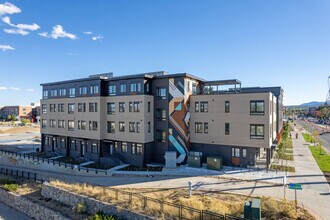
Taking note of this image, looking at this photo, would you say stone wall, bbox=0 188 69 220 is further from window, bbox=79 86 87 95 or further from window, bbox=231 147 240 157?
window, bbox=231 147 240 157

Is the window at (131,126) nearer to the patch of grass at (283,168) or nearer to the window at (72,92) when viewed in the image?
the window at (72,92)

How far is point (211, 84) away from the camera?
34594 mm

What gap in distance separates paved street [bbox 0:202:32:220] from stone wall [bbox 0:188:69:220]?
341mm

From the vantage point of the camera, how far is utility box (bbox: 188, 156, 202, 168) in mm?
29281

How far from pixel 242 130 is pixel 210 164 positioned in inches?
232

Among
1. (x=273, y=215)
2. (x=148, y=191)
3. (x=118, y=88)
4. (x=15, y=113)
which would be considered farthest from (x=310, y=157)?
(x=15, y=113)

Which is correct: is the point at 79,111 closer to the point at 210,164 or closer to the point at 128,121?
the point at 128,121

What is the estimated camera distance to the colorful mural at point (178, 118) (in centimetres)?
3086

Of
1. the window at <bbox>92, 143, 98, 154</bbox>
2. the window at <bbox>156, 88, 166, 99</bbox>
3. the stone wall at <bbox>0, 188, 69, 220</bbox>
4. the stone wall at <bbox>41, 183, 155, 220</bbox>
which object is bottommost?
the stone wall at <bbox>0, 188, 69, 220</bbox>

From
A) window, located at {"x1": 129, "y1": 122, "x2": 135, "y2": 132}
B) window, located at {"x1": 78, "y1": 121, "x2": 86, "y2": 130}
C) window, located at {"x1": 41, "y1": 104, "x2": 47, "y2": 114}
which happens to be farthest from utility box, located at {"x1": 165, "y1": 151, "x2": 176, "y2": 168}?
window, located at {"x1": 41, "y1": 104, "x2": 47, "y2": 114}

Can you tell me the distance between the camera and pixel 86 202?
19547mm

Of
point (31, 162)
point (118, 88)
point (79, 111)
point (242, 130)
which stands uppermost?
point (118, 88)

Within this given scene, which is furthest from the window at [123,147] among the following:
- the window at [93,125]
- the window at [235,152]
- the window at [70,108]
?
the window at [235,152]

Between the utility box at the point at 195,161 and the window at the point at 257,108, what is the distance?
8.94 metres
